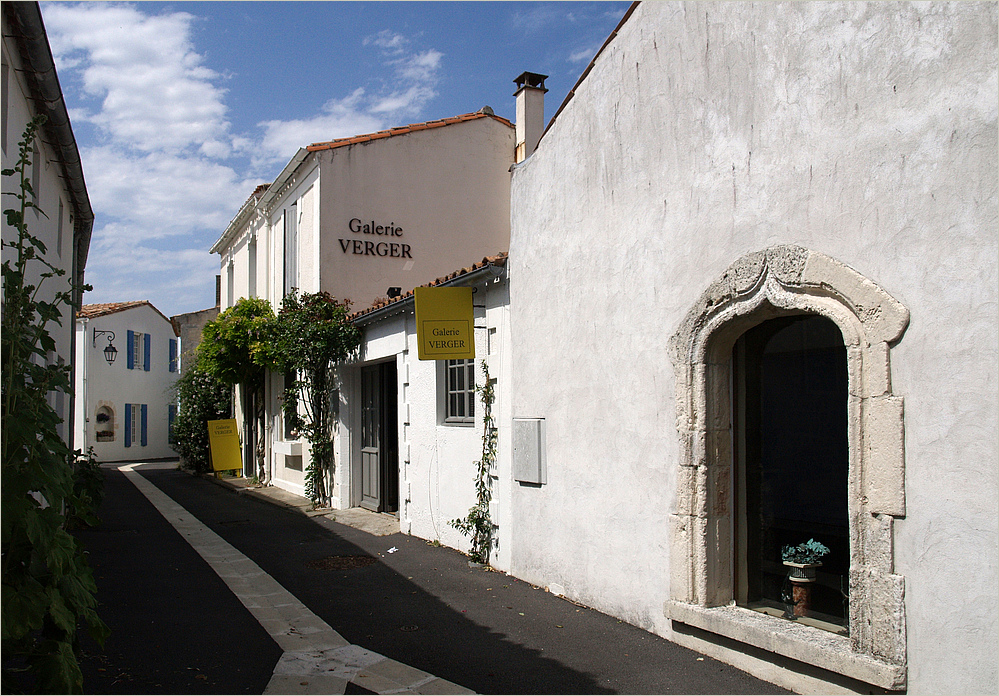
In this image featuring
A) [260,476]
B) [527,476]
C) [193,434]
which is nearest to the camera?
[527,476]

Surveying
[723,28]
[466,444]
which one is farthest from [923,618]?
[466,444]

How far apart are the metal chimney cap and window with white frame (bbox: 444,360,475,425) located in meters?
6.62

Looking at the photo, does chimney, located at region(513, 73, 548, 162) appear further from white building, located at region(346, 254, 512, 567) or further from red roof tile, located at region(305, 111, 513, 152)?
white building, located at region(346, 254, 512, 567)

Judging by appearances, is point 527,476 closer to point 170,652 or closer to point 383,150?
point 170,652

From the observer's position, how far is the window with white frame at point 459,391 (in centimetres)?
889

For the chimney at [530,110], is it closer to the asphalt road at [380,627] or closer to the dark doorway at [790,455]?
the asphalt road at [380,627]

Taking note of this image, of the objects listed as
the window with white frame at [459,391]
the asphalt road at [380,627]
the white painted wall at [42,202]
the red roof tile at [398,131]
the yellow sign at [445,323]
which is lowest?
the asphalt road at [380,627]

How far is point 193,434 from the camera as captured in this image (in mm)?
21969

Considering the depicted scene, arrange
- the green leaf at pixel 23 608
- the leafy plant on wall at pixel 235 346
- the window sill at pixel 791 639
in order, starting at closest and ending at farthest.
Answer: the green leaf at pixel 23 608, the window sill at pixel 791 639, the leafy plant on wall at pixel 235 346

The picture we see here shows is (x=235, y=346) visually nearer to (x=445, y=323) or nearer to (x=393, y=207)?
A: (x=393, y=207)

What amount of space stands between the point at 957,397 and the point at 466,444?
5.54 m

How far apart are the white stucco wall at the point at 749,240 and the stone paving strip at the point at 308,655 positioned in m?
1.87

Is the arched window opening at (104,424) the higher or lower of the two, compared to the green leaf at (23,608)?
lower

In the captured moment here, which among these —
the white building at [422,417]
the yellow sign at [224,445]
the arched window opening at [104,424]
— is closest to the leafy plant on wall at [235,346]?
the yellow sign at [224,445]
